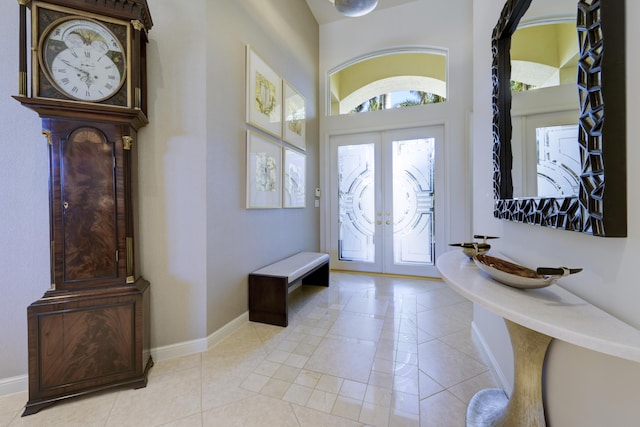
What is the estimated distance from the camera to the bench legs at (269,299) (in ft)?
8.02

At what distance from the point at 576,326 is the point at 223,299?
7.48 ft

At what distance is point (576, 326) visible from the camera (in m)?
0.63

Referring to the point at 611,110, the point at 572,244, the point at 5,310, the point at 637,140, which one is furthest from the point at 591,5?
the point at 5,310

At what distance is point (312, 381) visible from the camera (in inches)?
65.9

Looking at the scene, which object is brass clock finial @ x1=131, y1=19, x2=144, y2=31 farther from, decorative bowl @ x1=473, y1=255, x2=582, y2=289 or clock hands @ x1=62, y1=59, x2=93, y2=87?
decorative bowl @ x1=473, y1=255, x2=582, y2=289

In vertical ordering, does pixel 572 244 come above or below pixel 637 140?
below

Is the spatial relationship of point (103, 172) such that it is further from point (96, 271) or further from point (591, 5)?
point (591, 5)

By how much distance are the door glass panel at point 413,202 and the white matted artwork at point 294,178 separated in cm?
157

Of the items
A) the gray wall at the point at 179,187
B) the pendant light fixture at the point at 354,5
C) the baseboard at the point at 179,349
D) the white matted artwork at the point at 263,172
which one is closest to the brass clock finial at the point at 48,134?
the gray wall at the point at 179,187

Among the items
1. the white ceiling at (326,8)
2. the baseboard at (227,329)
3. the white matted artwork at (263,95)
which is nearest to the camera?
the baseboard at (227,329)

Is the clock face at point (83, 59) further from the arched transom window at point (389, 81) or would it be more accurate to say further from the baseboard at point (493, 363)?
the arched transom window at point (389, 81)

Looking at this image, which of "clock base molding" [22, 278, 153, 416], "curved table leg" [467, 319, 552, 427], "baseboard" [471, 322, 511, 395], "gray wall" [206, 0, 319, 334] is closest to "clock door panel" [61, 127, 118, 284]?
"clock base molding" [22, 278, 153, 416]

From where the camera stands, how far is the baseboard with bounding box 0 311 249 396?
1.55m

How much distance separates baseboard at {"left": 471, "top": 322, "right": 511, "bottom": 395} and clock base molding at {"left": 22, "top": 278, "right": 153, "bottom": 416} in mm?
2299
